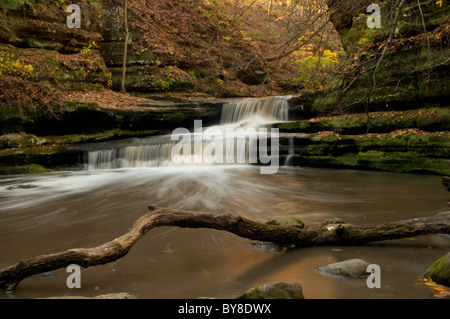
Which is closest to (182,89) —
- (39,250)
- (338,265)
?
(39,250)

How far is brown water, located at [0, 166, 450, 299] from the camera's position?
2.90 meters

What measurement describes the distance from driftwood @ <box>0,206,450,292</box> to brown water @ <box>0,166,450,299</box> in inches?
4.8

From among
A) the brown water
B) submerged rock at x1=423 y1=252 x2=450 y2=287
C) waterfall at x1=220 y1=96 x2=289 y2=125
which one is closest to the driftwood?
the brown water

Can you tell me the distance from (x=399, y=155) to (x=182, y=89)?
12008 mm

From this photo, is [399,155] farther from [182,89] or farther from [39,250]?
[182,89]

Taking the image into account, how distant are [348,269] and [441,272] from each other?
71 centimetres

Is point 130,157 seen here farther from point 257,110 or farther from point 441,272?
point 441,272

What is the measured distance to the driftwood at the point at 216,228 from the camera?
269cm

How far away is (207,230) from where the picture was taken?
456 cm

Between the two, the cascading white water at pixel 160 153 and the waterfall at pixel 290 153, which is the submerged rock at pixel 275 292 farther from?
the cascading white water at pixel 160 153

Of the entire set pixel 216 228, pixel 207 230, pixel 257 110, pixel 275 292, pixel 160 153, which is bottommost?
pixel 207 230

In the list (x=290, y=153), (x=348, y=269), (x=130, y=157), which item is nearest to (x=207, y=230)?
(x=348, y=269)

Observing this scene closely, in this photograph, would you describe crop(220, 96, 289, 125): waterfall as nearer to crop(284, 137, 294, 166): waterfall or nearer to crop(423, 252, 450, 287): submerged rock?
crop(284, 137, 294, 166): waterfall

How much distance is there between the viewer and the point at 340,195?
22.5 feet
